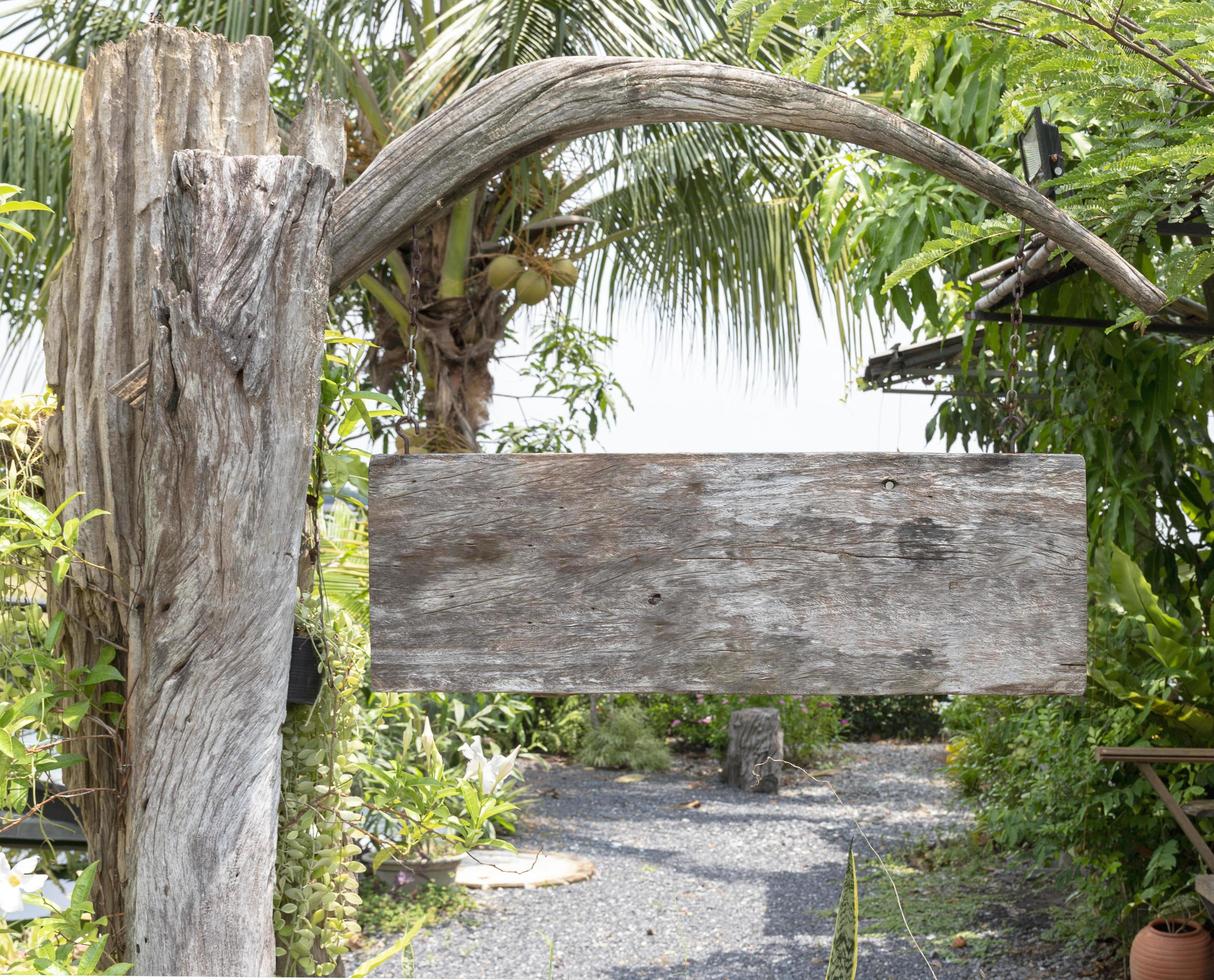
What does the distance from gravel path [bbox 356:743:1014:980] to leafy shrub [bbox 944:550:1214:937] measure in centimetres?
68

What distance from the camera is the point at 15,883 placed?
59.6 inches

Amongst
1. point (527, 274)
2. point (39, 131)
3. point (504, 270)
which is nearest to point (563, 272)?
point (527, 274)

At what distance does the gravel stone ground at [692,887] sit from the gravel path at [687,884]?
10 mm

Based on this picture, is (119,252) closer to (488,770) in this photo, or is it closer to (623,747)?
(488,770)

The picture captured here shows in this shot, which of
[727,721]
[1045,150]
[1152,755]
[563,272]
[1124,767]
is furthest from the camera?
[727,721]

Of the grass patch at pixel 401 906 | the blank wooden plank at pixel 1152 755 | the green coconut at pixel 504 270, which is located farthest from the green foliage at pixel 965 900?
the green coconut at pixel 504 270

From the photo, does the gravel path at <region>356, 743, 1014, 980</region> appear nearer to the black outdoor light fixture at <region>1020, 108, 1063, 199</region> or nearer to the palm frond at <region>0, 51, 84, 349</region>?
the black outdoor light fixture at <region>1020, 108, 1063, 199</region>

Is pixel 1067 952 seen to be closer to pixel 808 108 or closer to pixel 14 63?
pixel 808 108

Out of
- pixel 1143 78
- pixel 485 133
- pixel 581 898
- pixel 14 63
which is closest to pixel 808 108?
pixel 485 133

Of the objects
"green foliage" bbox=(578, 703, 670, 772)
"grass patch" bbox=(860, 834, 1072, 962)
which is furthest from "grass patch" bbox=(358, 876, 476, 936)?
"green foliage" bbox=(578, 703, 670, 772)

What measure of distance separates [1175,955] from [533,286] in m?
4.17

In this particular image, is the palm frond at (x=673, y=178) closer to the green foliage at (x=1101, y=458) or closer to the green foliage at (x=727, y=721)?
the green foliage at (x=1101, y=458)

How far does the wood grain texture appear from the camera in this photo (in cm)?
134

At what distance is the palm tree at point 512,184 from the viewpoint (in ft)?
16.4
